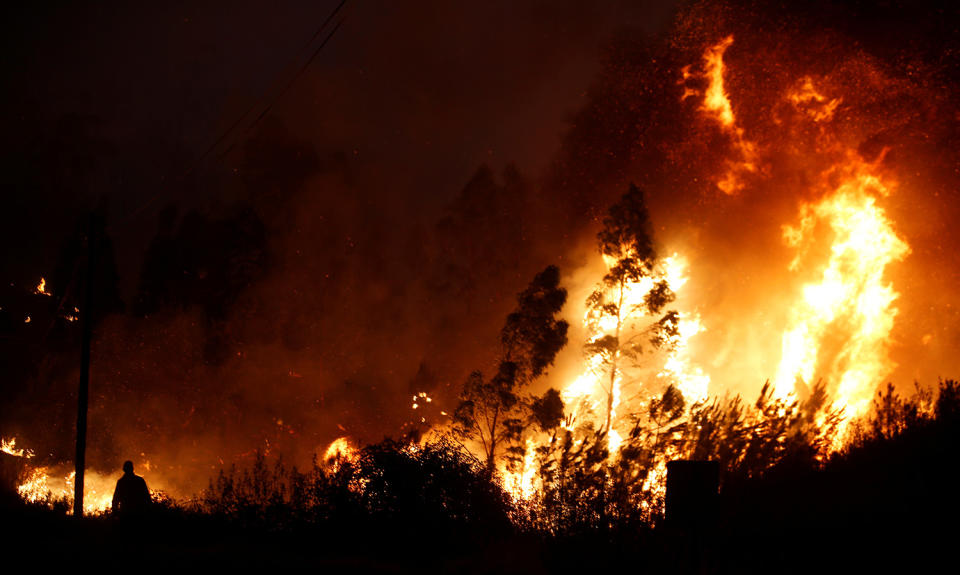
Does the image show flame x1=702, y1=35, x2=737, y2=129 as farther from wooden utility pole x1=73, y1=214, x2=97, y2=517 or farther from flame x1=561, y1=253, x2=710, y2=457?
wooden utility pole x1=73, y1=214, x2=97, y2=517

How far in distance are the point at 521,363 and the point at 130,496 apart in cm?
1195

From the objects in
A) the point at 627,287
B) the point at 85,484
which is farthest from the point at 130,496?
the point at 85,484

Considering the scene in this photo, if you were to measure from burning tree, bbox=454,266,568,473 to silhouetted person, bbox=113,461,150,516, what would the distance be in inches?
395

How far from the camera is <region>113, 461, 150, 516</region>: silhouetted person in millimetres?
9906

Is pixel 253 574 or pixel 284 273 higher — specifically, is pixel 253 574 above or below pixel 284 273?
below

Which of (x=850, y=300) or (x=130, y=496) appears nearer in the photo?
(x=130, y=496)

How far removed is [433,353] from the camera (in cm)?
4859

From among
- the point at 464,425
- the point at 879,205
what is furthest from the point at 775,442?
the point at 879,205

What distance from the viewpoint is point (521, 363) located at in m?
20.4

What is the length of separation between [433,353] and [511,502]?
3984 cm

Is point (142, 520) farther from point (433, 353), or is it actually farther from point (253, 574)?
point (433, 353)

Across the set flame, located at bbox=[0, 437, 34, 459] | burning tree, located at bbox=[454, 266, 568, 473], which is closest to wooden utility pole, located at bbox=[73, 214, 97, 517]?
burning tree, located at bbox=[454, 266, 568, 473]

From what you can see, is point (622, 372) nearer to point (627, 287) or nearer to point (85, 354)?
point (627, 287)

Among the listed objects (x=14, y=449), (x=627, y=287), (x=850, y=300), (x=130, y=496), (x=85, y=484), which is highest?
(x=850, y=300)
